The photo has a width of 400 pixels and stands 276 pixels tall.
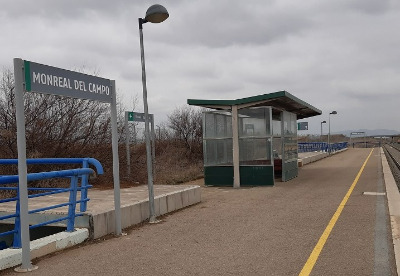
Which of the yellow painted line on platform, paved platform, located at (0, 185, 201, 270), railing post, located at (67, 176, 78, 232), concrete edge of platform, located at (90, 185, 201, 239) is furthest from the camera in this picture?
concrete edge of platform, located at (90, 185, 201, 239)

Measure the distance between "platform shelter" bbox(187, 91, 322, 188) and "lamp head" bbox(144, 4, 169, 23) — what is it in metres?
6.65

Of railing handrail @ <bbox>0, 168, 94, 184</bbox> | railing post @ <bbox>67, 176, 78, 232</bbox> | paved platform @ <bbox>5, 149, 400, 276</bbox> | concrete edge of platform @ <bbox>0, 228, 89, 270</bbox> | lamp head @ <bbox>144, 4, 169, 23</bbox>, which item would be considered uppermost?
lamp head @ <bbox>144, 4, 169, 23</bbox>

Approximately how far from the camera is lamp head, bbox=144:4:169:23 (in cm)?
771

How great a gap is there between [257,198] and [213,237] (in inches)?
194

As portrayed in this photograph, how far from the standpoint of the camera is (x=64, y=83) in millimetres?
5879

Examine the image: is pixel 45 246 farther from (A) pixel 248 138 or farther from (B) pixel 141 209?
(A) pixel 248 138

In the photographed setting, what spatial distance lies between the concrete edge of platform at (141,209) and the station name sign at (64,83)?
1.98 meters

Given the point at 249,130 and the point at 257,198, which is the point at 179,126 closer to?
the point at 249,130

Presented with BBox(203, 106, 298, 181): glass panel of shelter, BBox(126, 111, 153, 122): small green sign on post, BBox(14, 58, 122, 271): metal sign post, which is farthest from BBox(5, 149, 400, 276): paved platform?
BBox(126, 111, 153, 122): small green sign on post

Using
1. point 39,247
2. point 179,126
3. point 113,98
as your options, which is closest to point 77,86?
point 113,98

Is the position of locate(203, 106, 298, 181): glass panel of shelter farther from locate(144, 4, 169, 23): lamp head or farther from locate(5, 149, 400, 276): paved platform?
locate(144, 4, 169, 23): lamp head

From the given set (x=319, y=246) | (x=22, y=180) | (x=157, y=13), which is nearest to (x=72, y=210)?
(x=22, y=180)

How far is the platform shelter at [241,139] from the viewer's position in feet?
47.5

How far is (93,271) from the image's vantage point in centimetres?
507
